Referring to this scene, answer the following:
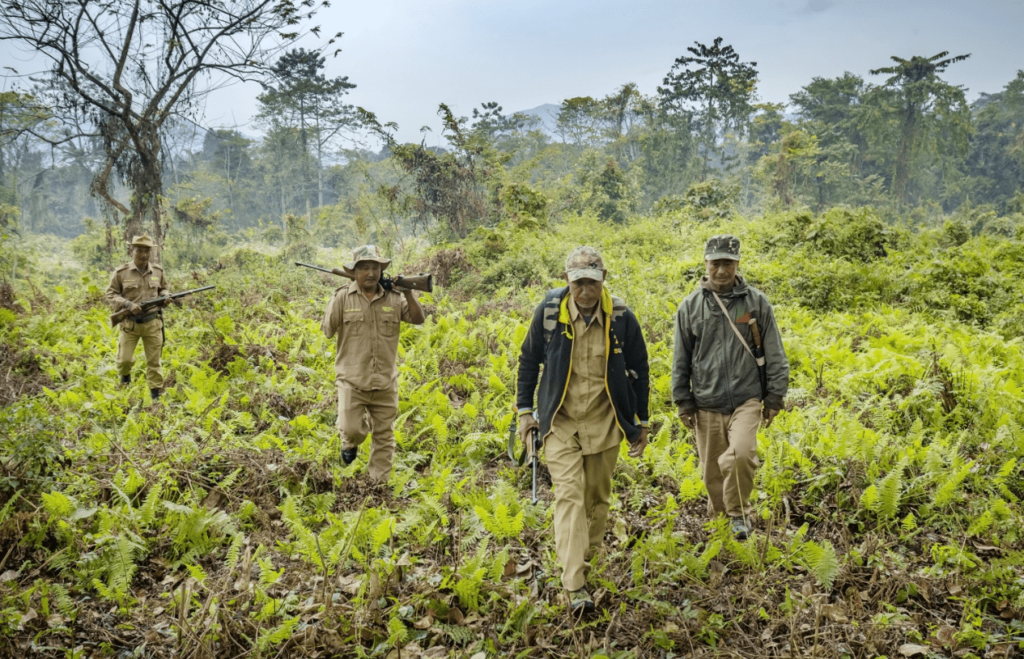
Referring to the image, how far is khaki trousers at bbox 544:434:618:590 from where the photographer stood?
363 centimetres

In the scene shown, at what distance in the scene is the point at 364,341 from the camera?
5.51 m

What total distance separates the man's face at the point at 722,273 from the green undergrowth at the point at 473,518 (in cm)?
164

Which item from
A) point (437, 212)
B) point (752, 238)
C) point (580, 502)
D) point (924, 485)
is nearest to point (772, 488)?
point (924, 485)

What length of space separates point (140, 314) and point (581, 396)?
22.8 feet

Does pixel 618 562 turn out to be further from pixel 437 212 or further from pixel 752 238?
pixel 437 212

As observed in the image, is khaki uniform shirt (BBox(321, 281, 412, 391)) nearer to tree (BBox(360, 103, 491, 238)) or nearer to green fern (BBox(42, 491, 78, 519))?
green fern (BBox(42, 491, 78, 519))

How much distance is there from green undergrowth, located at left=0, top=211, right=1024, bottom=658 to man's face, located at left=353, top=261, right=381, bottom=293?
180 centimetres

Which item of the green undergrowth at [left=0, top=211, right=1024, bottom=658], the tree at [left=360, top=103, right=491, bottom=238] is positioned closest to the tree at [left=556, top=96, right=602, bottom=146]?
the tree at [left=360, top=103, right=491, bottom=238]

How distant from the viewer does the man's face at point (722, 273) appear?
165 inches

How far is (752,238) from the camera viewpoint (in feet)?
52.5

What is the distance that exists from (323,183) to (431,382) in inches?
1981

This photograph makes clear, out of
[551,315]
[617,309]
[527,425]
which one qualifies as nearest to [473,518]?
[527,425]

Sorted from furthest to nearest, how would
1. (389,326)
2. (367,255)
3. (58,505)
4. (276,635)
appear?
(389,326), (367,255), (58,505), (276,635)

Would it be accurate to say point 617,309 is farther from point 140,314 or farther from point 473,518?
point 140,314
